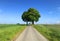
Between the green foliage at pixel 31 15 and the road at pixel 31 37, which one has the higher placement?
the green foliage at pixel 31 15

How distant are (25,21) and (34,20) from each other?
30.9 feet

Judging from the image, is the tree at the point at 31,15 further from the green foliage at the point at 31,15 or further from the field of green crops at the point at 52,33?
the field of green crops at the point at 52,33

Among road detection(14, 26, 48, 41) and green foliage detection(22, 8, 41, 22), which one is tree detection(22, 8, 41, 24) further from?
road detection(14, 26, 48, 41)

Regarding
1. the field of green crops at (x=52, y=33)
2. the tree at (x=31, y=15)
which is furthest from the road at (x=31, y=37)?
the tree at (x=31, y=15)

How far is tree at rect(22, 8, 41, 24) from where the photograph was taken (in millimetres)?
105875

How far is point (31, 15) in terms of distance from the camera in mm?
106875

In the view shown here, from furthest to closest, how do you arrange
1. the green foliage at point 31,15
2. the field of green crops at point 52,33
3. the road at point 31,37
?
the green foliage at point 31,15
the field of green crops at point 52,33
the road at point 31,37

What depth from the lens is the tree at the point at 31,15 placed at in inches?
4168

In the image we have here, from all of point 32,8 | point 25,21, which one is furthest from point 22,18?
point 32,8

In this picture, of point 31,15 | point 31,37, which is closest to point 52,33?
point 31,37

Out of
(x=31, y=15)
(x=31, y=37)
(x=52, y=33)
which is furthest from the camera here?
(x=31, y=15)

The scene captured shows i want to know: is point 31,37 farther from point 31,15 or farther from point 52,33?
point 31,15

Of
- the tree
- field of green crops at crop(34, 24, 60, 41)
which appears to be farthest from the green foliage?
field of green crops at crop(34, 24, 60, 41)

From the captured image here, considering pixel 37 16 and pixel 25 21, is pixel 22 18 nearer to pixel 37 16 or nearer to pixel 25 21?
pixel 25 21
